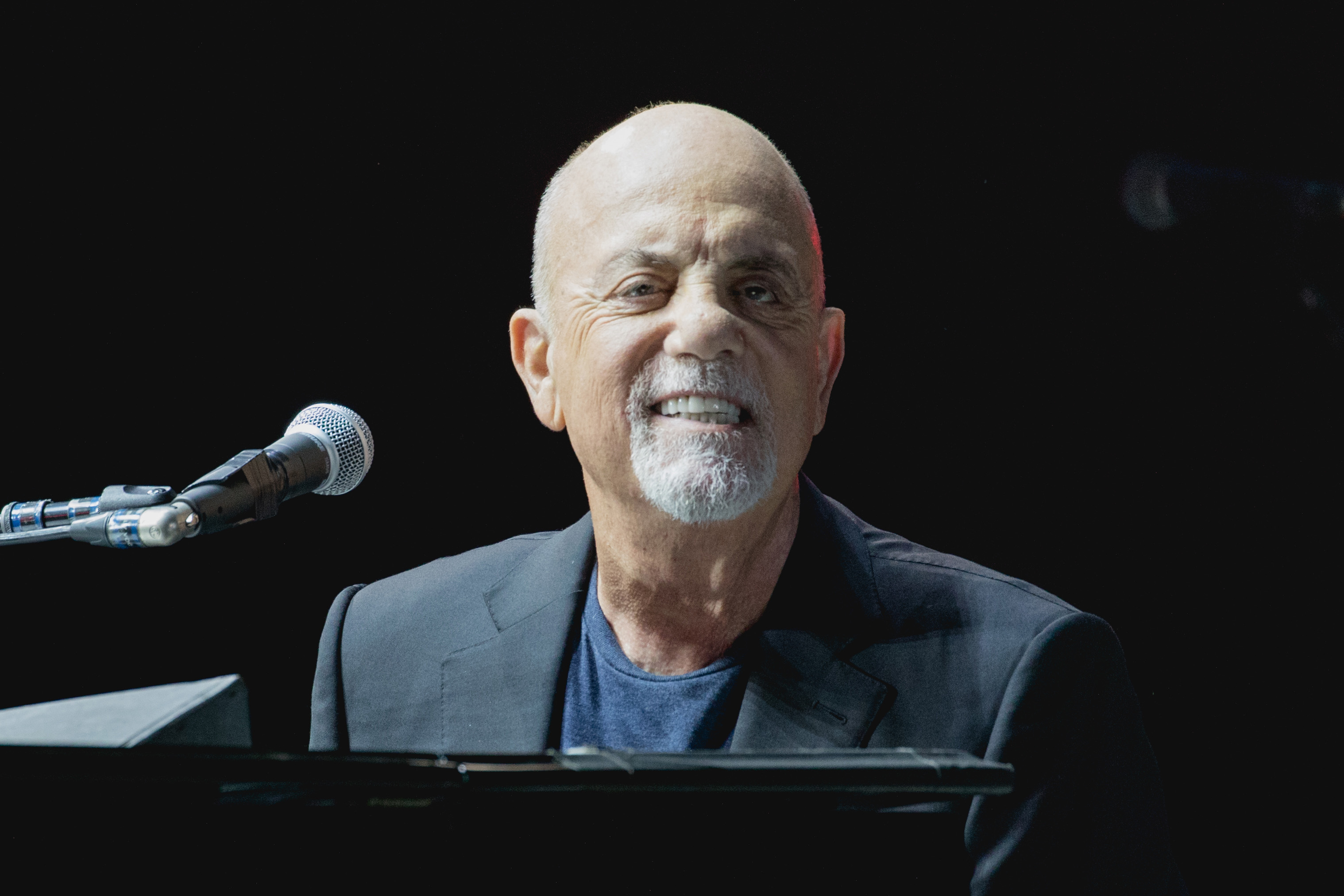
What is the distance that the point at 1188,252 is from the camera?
251 centimetres

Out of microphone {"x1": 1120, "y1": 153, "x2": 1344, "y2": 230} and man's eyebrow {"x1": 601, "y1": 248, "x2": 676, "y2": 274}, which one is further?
man's eyebrow {"x1": 601, "y1": 248, "x2": 676, "y2": 274}

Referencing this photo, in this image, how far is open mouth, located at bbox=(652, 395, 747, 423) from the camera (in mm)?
2045

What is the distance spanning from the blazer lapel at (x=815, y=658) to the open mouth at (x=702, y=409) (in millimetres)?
341

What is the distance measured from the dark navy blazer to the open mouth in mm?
341

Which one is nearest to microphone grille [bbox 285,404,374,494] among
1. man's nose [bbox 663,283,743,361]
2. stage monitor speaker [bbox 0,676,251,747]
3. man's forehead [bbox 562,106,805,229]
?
stage monitor speaker [bbox 0,676,251,747]

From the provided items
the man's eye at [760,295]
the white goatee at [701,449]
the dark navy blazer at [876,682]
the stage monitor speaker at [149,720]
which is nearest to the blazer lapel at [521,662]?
the dark navy blazer at [876,682]

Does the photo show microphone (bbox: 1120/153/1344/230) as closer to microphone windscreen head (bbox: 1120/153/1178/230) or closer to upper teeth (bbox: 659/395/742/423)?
microphone windscreen head (bbox: 1120/153/1178/230)

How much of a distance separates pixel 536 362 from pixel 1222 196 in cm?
136

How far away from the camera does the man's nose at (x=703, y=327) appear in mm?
2027

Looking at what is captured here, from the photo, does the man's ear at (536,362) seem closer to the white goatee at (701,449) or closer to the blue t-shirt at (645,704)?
the white goatee at (701,449)

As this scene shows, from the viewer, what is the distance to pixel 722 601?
2176 mm

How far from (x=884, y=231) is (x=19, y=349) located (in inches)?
75.2

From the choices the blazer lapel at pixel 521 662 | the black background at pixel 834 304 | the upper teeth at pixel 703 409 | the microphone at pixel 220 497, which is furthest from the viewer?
the black background at pixel 834 304

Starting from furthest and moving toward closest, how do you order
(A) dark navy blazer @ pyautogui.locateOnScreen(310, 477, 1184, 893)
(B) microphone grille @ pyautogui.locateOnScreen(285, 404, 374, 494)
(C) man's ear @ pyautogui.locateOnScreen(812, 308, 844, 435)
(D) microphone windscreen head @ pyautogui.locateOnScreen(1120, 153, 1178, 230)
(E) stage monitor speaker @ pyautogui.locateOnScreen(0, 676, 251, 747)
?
(C) man's ear @ pyautogui.locateOnScreen(812, 308, 844, 435) < (A) dark navy blazer @ pyautogui.locateOnScreen(310, 477, 1184, 893) < (B) microphone grille @ pyautogui.locateOnScreen(285, 404, 374, 494) < (D) microphone windscreen head @ pyautogui.locateOnScreen(1120, 153, 1178, 230) < (E) stage monitor speaker @ pyautogui.locateOnScreen(0, 676, 251, 747)
